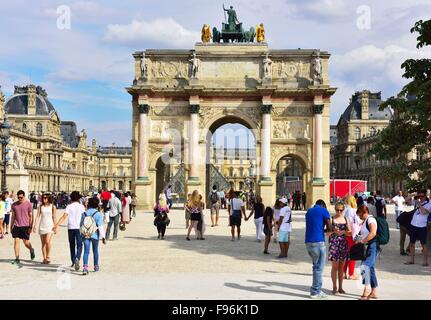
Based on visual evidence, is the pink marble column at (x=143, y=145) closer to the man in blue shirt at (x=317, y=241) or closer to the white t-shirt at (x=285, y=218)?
the white t-shirt at (x=285, y=218)

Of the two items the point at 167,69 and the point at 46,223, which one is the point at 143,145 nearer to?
the point at 167,69

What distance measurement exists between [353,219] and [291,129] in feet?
100

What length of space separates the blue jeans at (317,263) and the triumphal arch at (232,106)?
3069cm

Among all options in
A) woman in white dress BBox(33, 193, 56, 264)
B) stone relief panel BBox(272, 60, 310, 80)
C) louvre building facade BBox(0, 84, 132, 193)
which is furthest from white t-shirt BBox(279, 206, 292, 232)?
louvre building facade BBox(0, 84, 132, 193)

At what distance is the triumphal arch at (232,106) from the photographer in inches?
1607


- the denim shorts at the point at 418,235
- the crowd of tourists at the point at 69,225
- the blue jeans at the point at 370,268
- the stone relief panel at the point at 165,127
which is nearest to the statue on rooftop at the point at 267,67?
the stone relief panel at the point at 165,127

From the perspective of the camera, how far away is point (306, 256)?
15336mm

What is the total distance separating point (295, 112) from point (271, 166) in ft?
13.8

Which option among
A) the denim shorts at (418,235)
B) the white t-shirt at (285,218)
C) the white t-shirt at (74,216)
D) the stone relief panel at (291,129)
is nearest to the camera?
the white t-shirt at (74,216)

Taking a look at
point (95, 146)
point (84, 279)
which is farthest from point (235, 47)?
point (95, 146)

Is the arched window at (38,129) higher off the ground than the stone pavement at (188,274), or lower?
higher

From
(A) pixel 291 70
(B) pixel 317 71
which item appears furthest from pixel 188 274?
(A) pixel 291 70

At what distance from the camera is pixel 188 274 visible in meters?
11.7

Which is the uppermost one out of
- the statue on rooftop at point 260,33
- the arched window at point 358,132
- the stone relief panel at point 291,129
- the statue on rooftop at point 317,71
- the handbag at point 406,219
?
the statue on rooftop at point 260,33
